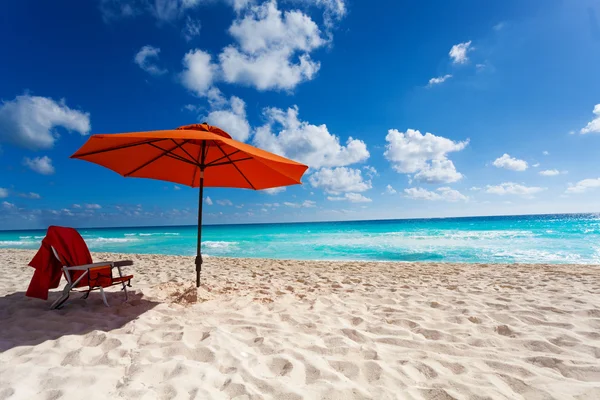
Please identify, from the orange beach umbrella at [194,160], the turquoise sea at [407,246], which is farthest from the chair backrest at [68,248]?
the turquoise sea at [407,246]

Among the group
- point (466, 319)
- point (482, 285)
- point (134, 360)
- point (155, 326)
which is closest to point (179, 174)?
point (155, 326)

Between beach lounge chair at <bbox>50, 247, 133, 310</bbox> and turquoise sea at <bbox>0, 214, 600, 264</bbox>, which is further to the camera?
turquoise sea at <bbox>0, 214, 600, 264</bbox>

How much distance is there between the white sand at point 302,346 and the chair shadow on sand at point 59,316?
0.05 ft

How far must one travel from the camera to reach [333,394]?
195 centimetres

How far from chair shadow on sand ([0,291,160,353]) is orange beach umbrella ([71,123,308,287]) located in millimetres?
1071

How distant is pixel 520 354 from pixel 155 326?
3415 millimetres

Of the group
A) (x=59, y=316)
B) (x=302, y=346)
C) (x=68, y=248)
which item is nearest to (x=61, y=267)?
(x=68, y=248)

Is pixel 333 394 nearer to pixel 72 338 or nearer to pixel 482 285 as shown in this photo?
pixel 72 338

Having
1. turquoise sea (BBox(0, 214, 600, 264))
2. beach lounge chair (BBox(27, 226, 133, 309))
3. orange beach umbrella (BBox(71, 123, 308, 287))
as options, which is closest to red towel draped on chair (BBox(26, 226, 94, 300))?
beach lounge chair (BBox(27, 226, 133, 309))

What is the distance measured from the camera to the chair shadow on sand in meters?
2.81

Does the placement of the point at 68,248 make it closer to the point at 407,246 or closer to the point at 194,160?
the point at 194,160

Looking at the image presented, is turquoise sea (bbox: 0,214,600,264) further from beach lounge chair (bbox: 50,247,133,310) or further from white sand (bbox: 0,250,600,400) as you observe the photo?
beach lounge chair (bbox: 50,247,133,310)

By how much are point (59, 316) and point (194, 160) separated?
8.16 ft

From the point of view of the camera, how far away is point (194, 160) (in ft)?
14.8
